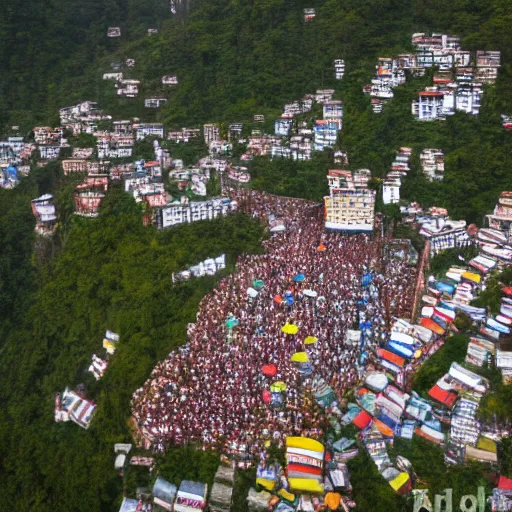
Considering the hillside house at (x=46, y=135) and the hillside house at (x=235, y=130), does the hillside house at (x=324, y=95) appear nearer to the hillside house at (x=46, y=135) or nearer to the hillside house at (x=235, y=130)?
the hillside house at (x=235, y=130)

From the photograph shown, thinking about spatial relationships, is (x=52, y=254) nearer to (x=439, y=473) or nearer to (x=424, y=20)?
(x=439, y=473)

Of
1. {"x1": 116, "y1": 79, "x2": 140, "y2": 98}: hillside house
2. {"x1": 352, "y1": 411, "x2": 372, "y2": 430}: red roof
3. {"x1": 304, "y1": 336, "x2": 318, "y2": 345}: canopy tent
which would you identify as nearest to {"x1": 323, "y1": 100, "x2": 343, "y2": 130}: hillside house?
{"x1": 116, "y1": 79, "x2": 140, "y2": 98}: hillside house

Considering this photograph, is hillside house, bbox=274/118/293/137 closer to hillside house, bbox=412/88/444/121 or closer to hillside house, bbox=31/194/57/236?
hillside house, bbox=412/88/444/121

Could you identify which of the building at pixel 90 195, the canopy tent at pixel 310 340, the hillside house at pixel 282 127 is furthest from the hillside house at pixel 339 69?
the canopy tent at pixel 310 340

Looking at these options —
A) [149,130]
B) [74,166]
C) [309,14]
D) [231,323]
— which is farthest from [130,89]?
[231,323]

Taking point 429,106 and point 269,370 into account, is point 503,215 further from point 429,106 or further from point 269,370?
point 269,370

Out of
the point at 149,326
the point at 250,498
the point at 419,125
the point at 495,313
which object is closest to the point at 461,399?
the point at 495,313
